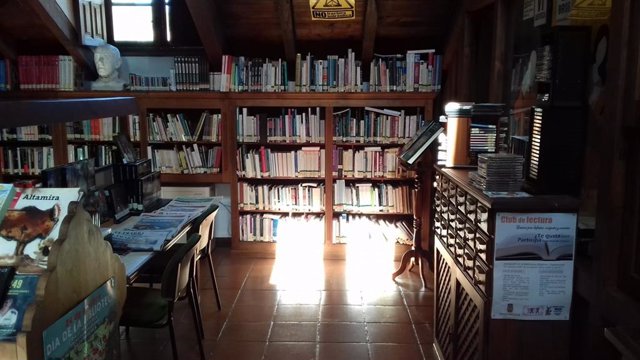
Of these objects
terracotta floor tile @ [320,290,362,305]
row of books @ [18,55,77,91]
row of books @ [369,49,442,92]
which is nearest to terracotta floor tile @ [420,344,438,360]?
terracotta floor tile @ [320,290,362,305]

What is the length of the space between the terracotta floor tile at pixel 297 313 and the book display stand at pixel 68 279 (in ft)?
6.04

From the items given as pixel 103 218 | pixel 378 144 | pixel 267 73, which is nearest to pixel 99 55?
pixel 267 73

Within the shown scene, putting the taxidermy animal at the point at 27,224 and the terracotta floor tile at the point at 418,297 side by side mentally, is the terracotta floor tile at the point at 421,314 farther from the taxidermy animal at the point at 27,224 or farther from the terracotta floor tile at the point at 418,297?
the taxidermy animal at the point at 27,224

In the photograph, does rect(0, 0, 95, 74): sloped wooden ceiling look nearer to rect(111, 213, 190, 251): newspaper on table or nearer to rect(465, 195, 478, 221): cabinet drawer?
rect(111, 213, 190, 251): newspaper on table

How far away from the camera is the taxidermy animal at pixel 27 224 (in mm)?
1998

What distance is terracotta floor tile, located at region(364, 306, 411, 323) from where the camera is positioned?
12.7 ft

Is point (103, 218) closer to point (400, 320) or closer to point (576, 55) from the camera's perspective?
point (400, 320)

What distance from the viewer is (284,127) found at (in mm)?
5141

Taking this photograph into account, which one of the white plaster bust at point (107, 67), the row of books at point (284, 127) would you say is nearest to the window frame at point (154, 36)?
the white plaster bust at point (107, 67)

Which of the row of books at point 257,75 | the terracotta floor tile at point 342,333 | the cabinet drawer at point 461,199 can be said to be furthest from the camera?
Result: the row of books at point 257,75

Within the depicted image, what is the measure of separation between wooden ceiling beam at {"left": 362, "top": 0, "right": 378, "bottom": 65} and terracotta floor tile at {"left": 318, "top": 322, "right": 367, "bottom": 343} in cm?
251

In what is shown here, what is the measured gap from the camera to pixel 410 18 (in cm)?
488

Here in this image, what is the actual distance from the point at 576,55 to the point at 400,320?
92.7 inches

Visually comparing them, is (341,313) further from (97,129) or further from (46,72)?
(46,72)
